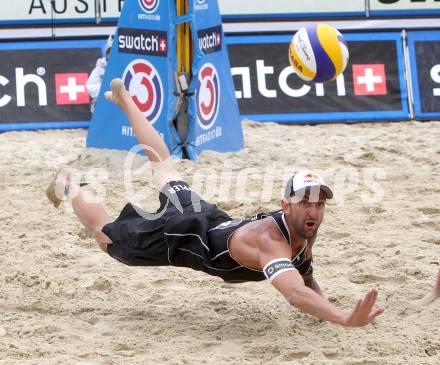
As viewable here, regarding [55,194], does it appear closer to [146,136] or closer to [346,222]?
[146,136]

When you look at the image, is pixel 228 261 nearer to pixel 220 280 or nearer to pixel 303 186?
pixel 303 186

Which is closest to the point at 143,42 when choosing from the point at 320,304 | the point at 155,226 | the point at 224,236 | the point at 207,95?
the point at 207,95

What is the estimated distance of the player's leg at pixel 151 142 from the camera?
556 centimetres

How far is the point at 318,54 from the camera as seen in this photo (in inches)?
262

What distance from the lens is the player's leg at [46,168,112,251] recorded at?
526 centimetres

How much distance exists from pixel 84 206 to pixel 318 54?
2132 millimetres

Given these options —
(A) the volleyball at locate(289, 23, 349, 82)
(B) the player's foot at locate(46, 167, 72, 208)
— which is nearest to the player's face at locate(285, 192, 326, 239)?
(B) the player's foot at locate(46, 167, 72, 208)

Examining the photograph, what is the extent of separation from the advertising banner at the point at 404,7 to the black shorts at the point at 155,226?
4973 millimetres

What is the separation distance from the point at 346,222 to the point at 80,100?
11.7ft

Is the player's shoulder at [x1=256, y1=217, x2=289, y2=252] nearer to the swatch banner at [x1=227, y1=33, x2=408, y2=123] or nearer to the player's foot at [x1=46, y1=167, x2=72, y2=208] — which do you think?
the player's foot at [x1=46, y1=167, x2=72, y2=208]

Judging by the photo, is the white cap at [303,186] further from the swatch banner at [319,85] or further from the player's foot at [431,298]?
the swatch banner at [319,85]

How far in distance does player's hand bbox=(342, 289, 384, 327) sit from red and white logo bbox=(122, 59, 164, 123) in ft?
13.2

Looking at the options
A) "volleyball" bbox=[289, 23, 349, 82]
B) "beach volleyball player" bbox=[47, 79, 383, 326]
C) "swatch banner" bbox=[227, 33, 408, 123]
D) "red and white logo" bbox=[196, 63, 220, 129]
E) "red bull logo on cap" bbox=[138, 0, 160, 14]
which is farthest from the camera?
"swatch banner" bbox=[227, 33, 408, 123]

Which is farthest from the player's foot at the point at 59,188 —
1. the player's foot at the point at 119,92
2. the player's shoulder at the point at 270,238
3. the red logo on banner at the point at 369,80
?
the red logo on banner at the point at 369,80
